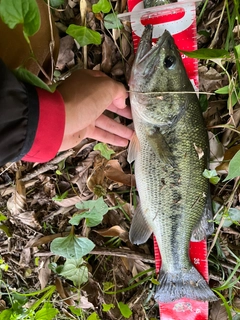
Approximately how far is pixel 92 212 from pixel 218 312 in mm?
912

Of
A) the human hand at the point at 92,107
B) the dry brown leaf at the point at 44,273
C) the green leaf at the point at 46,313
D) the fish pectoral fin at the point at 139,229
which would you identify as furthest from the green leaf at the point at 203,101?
the green leaf at the point at 46,313

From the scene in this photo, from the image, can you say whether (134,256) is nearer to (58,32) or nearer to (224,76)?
(224,76)

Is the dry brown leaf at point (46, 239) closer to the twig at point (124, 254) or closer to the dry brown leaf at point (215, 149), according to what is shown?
the twig at point (124, 254)

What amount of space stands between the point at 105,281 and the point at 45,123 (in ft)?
3.81

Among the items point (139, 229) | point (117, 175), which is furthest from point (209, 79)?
point (139, 229)

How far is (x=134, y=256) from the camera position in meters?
2.04

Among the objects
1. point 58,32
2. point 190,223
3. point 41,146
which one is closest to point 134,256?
point 190,223

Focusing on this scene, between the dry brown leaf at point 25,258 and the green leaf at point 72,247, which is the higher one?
the green leaf at point 72,247

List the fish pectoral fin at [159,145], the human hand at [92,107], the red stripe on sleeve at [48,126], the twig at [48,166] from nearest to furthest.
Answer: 1. the red stripe on sleeve at [48,126]
2. the human hand at [92,107]
3. the fish pectoral fin at [159,145]
4. the twig at [48,166]

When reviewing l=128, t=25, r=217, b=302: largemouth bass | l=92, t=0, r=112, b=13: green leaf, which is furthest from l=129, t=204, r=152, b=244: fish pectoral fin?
l=92, t=0, r=112, b=13: green leaf

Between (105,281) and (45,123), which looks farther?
(105,281)

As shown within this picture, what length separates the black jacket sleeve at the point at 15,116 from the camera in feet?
4.05

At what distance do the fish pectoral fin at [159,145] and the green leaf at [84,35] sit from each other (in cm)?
52

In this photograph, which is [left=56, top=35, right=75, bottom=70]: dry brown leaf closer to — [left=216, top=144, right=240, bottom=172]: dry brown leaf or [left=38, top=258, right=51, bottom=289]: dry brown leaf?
[left=216, top=144, right=240, bottom=172]: dry brown leaf
